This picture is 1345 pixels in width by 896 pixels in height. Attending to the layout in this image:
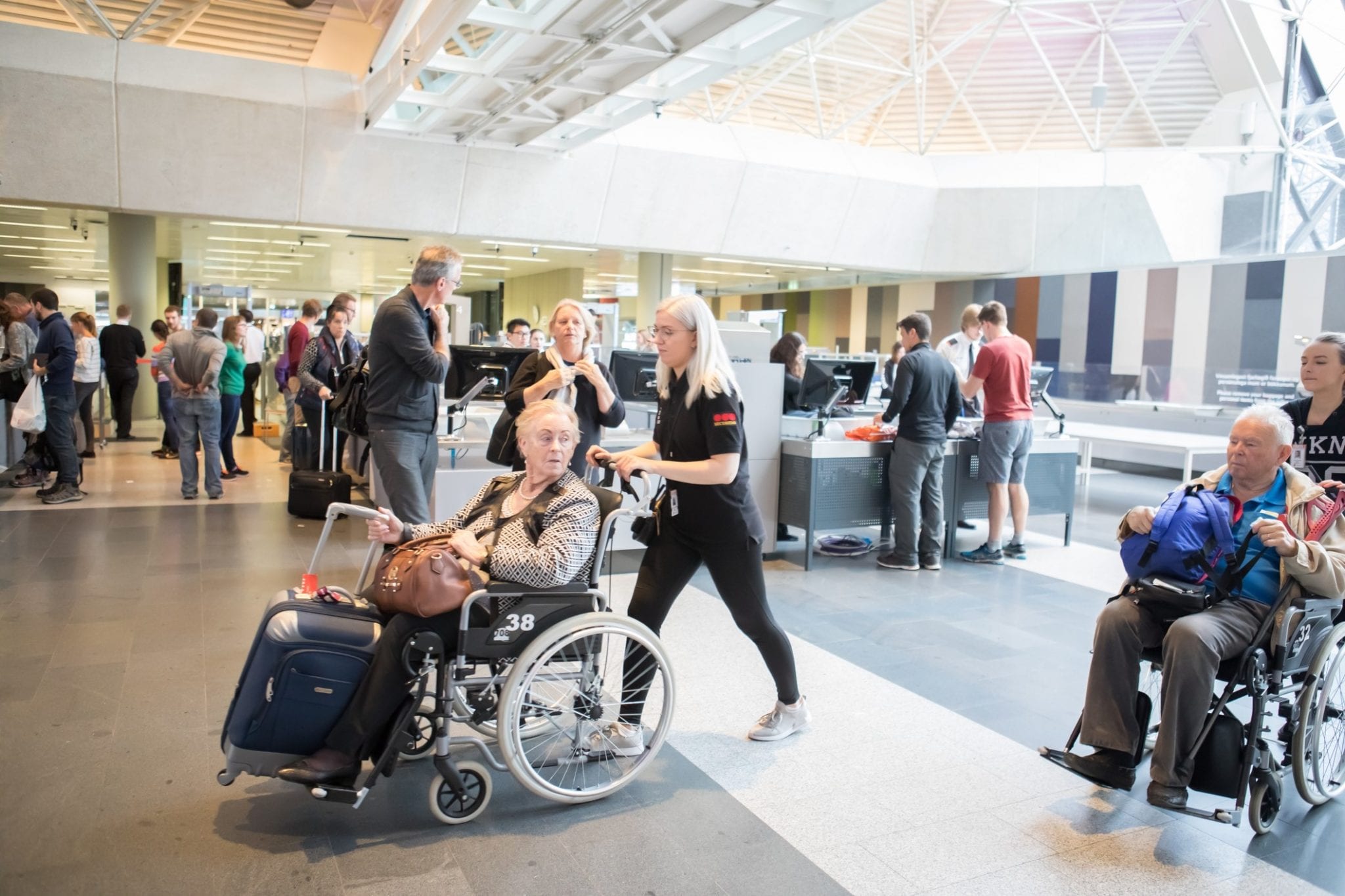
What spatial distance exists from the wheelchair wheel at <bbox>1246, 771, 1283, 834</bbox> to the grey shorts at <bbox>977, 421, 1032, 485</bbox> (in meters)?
3.95

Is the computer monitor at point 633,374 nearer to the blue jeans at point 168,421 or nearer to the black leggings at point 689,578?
the black leggings at point 689,578

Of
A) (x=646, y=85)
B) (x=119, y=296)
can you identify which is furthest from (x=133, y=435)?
(x=646, y=85)

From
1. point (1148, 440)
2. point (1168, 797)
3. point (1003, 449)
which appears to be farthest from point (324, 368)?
point (1148, 440)

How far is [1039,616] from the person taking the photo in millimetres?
5426

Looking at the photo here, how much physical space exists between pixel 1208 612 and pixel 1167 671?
0.82ft

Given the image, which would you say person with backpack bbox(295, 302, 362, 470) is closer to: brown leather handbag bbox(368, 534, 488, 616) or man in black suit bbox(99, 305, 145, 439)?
man in black suit bbox(99, 305, 145, 439)

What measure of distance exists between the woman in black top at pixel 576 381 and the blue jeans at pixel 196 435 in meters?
4.94

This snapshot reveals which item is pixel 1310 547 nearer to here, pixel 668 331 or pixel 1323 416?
pixel 1323 416

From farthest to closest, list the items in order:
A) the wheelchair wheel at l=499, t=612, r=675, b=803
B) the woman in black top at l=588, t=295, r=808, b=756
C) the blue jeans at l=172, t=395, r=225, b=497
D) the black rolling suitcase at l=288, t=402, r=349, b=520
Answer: the blue jeans at l=172, t=395, r=225, b=497 < the black rolling suitcase at l=288, t=402, r=349, b=520 < the woman in black top at l=588, t=295, r=808, b=756 < the wheelchair wheel at l=499, t=612, r=675, b=803

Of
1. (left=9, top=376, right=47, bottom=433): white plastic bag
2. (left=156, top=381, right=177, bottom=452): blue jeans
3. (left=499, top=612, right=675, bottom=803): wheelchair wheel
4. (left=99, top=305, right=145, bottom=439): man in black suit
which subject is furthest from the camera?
(left=99, top=305, right=145, bottom=439): man in black suit

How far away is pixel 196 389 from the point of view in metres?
7.96

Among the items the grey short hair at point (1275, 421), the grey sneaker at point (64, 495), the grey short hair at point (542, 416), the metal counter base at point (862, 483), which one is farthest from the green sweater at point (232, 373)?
the grey short hair at point (1275, 421)

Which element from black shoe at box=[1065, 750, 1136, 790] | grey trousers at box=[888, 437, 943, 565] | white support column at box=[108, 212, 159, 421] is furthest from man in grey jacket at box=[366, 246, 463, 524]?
white support column at box=[108, 212, 159, 421]

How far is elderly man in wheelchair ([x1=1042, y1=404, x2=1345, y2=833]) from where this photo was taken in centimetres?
281
